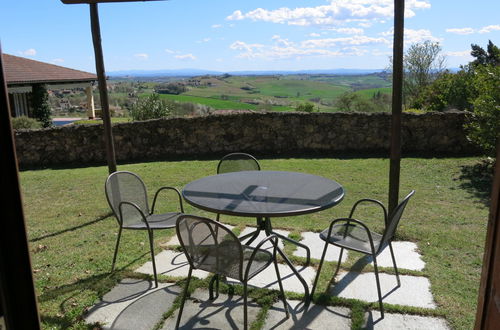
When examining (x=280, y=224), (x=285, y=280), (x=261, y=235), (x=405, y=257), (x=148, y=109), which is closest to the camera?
(x=285, y=280)

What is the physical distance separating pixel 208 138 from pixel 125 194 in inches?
224

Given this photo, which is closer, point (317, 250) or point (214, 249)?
point (214, 249)

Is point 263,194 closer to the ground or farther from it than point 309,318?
farther from it

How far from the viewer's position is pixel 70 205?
5977 millimetres

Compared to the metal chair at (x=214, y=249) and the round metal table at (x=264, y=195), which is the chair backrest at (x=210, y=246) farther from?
the round metal table at (x=264, y=195)

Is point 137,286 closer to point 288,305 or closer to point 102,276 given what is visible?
point 102,276

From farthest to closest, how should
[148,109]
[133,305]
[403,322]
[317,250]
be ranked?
[148,109], [317,250], [133,305], [403,322]

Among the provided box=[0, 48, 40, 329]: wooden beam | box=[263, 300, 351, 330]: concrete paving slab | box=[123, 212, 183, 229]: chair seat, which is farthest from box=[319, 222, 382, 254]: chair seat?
box=[0, 48, 40, 329]: wooden beam

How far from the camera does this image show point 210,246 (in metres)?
2.61

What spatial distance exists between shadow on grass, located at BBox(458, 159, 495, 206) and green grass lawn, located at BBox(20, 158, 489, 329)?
0.6 inches

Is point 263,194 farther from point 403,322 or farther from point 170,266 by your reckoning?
point 403,322

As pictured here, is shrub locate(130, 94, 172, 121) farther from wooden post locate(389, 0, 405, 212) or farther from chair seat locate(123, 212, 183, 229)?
wooden post locate(389, 0, 405, 212)

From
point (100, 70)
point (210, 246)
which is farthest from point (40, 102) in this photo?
point (210, 246)

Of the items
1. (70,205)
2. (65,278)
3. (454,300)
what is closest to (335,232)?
(454,300)
